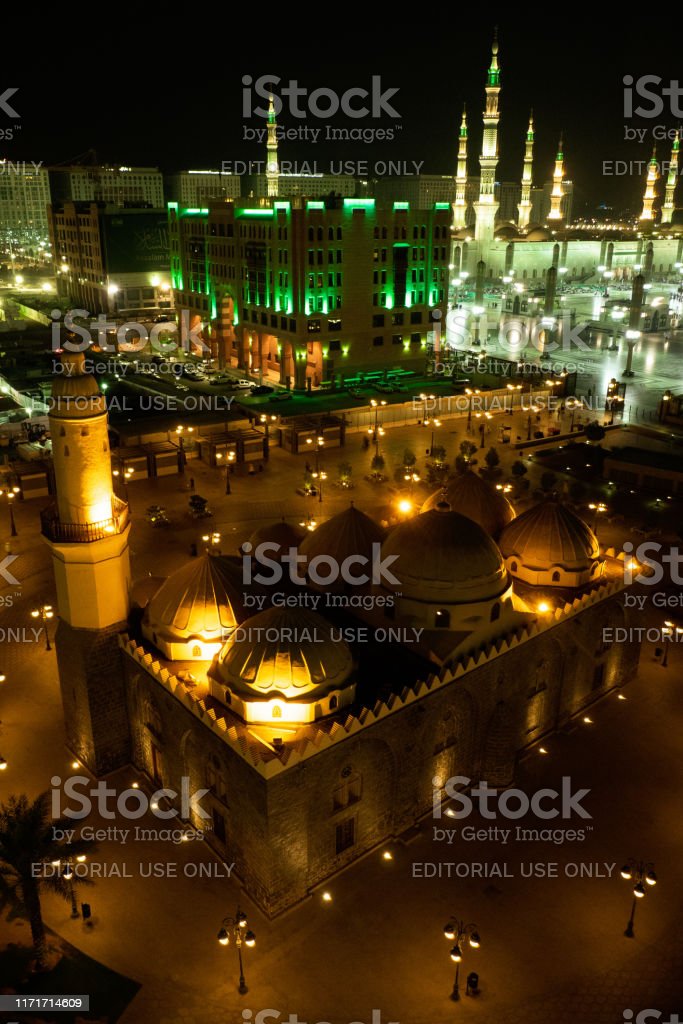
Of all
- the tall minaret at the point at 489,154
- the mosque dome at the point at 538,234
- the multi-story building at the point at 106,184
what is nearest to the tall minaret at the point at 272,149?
the tall minaret at the point at 489,154

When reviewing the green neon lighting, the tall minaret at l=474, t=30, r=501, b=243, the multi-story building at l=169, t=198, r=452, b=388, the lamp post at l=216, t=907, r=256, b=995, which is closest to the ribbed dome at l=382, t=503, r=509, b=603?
the lamp post at l=216, t=907, r=256, b=995

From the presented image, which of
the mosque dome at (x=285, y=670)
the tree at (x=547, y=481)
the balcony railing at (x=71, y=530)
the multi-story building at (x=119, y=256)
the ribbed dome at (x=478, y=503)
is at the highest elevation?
the multi-story building at (x=119, y=256)

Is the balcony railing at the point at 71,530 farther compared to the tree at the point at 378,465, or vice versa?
the tree at the point at 378,465

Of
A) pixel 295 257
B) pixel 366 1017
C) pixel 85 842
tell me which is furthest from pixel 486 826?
pixel 295 257

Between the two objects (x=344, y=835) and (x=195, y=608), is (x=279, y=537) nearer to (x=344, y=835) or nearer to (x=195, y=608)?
(x=195, y=608)

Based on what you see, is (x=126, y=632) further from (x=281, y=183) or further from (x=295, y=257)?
(x=281, y=183)

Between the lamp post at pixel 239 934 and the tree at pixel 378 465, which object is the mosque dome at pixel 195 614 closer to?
the lamp post at pixel 239 934

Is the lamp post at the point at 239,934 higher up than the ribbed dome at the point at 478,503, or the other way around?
the ribbed dome at the point at 478,503
